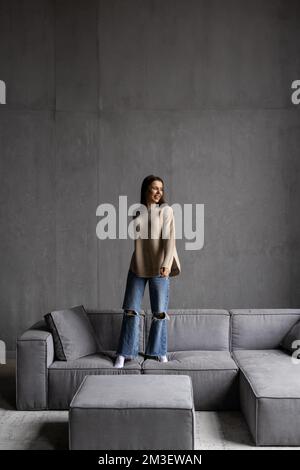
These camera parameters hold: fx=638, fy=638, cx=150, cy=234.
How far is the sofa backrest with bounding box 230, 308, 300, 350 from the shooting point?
4938 millimetres

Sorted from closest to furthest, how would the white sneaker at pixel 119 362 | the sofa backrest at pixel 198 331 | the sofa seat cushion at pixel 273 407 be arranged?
the sofa seat cushion at pixel 273 407 → the white sneaker at pixel 119 362 → the sofa backrest at pixel 198 331

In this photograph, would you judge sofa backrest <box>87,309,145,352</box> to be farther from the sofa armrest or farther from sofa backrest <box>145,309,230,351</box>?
the sofa armrest

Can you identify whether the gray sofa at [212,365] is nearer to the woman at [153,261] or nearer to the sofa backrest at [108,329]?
the sofa backrest at [108,329]

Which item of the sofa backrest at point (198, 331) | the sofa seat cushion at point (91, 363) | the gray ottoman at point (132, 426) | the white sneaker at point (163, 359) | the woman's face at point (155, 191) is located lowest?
the gray ottoman at point (132, 426)

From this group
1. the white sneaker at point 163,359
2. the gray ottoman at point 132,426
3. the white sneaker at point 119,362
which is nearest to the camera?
→ the gray ottoman at point 132,426

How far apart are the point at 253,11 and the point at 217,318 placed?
11.3 ft

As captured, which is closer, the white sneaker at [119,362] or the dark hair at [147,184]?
the white sneaker at [119,362]

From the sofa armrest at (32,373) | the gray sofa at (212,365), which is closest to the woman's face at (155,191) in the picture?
the gray sofa at (212,365)

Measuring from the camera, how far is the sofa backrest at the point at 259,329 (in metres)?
4.94

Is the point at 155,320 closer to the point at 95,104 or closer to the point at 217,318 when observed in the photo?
the point at 217,318

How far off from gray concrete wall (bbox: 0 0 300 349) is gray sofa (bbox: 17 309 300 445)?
1596 millimetres

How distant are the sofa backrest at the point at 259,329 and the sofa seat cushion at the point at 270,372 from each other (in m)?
0.10
